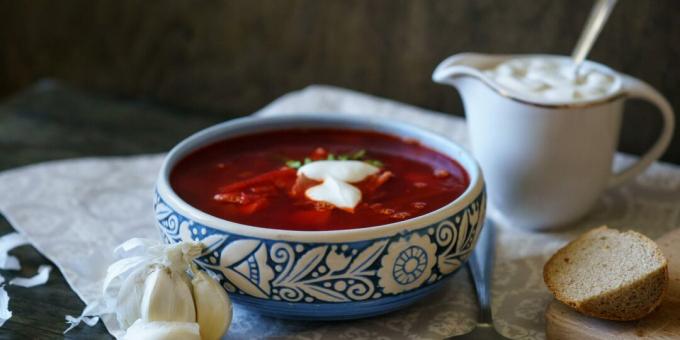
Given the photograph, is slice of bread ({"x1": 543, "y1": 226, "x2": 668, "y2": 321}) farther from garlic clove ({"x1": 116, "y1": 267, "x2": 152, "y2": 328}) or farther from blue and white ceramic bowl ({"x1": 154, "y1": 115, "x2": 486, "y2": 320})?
garlic clove ({"x1": 116, "y1": 267, "x2": 152, "y2": 328})

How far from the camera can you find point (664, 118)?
1464 millimetres

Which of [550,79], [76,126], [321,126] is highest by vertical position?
[550,79]

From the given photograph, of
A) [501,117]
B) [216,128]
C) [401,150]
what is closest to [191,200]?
[216,128]

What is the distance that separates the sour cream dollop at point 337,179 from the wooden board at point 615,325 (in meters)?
0.29

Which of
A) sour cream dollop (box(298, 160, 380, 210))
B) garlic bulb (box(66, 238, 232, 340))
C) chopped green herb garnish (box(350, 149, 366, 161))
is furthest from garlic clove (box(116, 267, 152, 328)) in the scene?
chopped green herb garnish (box(350, 149, 366, 161))

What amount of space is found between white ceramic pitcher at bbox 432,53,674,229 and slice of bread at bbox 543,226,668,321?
0.16 m

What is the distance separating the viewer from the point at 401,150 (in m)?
1.38

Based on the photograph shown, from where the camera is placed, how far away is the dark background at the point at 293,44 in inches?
69.2

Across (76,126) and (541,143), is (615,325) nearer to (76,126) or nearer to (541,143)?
(541,143)

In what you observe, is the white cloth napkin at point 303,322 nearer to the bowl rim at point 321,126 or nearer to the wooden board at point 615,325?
the wooden board at point 615,325

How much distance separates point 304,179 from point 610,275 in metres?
0.42

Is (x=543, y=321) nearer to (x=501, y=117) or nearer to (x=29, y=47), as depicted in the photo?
(x=501, y=117)

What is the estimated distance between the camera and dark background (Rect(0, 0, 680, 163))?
5.77ft

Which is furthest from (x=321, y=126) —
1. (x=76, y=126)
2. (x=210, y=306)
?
(x=76, y=126)
